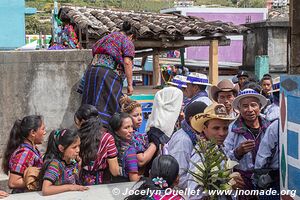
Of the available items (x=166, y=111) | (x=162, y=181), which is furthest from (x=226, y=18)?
(x=162, y=181)

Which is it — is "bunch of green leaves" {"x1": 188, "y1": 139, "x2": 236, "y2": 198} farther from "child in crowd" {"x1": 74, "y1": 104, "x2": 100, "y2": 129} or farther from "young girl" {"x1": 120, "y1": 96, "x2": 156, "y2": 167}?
"child in crowd" {"x1": 74, "y1": 104, "x2": 100, "y2": 129}

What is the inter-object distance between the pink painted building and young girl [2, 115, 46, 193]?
24.7 metres

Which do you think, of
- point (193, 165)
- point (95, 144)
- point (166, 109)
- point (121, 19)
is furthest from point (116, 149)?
point (121, 19)

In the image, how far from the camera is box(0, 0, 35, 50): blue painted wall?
55.3 feet

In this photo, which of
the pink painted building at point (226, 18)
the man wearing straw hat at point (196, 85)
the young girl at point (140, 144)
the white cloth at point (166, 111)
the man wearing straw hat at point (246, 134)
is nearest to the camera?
the man wearing straw hat at point (246, 134)

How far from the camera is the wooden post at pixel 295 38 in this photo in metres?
3.20

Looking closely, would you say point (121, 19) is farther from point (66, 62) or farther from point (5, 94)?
point (5, 94)

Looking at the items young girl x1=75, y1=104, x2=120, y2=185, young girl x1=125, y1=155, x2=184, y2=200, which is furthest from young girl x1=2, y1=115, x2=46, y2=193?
young girl x1=125, y1=155, x2=184, y2=200

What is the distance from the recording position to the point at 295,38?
10.6ft

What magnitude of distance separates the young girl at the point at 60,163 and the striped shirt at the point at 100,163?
0.24m

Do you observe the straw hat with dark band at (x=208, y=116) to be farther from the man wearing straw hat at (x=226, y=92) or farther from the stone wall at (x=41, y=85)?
the stone wall at (x=41, y=85)

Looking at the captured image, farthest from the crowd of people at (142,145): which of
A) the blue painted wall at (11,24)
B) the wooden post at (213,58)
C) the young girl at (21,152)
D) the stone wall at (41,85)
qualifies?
the blue painted wall at (11,24)

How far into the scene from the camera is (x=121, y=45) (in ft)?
18.2

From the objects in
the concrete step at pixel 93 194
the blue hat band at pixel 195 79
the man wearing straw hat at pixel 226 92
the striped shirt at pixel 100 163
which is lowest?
the concrete step at pixel 93 194
